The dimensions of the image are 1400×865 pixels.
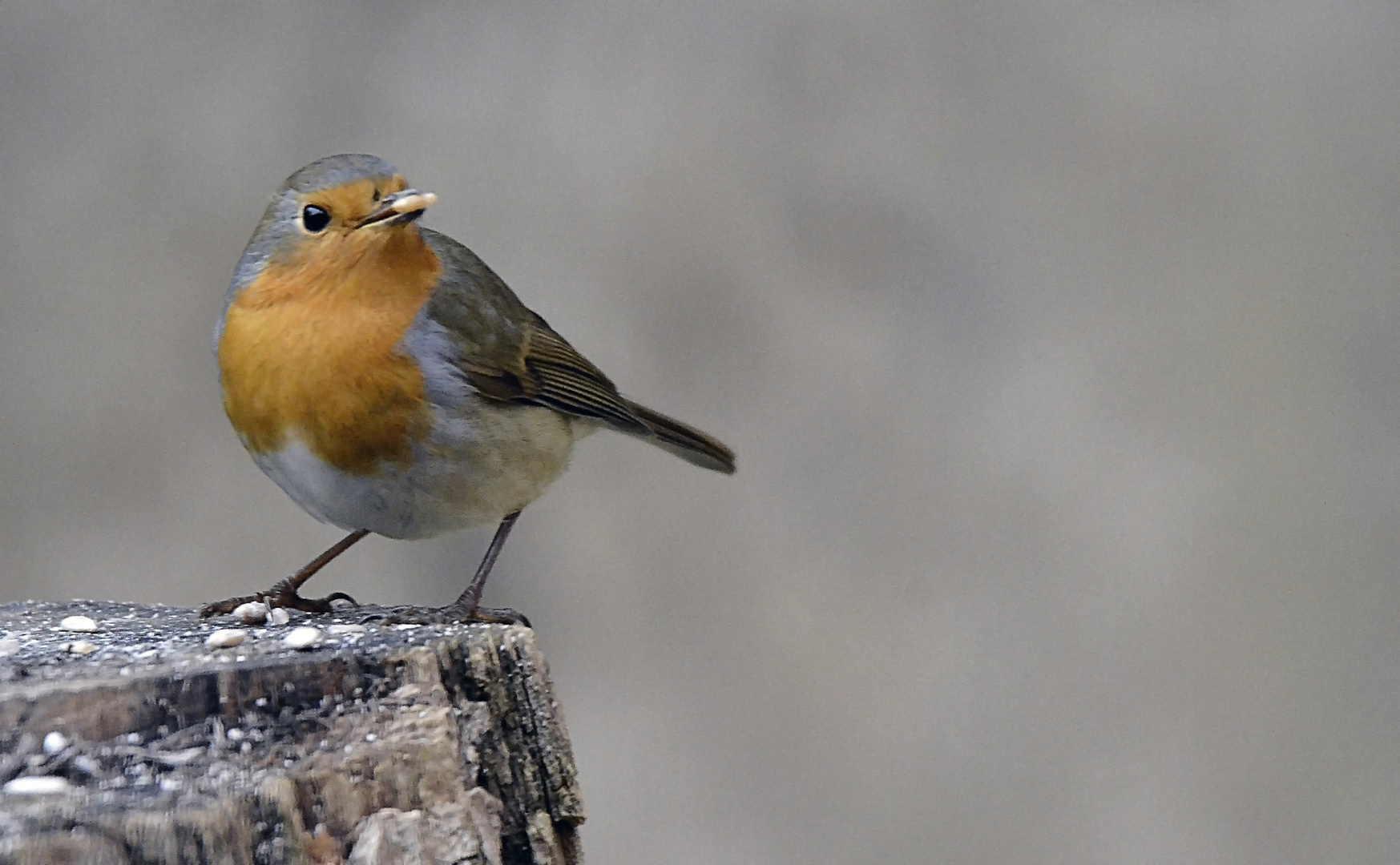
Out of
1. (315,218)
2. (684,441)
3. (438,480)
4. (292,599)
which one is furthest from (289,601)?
(684,441)

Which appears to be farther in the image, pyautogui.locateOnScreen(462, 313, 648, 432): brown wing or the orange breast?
pyautogui.locateOnScreen(462, 313, 648, 432): brown wing

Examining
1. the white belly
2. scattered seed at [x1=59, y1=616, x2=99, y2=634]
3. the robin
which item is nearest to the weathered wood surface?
scattered seed at [x1=59, y1=616, x2=99, y2=634]

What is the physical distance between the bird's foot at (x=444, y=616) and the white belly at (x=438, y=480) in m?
0.14

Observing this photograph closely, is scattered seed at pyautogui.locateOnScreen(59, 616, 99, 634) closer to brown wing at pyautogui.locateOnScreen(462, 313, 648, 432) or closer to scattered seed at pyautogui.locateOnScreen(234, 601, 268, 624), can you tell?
scattered seed at pyautogui.locateOnScreen(234, 601, 268, 624)

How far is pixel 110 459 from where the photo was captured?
398cm

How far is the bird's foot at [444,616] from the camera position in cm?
176

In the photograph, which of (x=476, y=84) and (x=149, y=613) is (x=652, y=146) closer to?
(x=476, y=84)

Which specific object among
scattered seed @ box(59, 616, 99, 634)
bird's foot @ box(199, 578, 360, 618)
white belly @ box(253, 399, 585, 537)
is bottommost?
bird's foot @ box(199, 578, 360, 618)

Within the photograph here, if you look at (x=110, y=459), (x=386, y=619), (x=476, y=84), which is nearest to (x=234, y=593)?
(x=110, y=459)

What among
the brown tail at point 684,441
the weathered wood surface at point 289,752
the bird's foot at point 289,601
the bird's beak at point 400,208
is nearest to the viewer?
the weathered wood surface at point 289,752

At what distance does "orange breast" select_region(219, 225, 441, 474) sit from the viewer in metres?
2.01

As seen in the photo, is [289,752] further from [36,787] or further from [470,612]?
[470,612]

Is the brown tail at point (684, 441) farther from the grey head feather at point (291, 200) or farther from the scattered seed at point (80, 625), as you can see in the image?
the scattered seed at point (80, 625)

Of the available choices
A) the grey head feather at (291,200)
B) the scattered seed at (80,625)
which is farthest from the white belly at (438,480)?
the scattered seed at (80,625)
